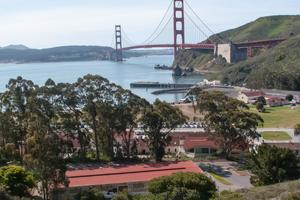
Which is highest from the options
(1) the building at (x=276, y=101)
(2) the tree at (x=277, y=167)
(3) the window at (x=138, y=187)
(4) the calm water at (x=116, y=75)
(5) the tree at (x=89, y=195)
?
(2) the tree at (x=277, y=167)

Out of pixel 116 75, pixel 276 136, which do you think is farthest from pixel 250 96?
pixel 116 75

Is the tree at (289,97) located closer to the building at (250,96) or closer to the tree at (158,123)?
the building at (250,96)

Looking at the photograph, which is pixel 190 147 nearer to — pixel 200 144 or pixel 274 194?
pixel 200 144

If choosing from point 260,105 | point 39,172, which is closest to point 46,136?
point 39,172

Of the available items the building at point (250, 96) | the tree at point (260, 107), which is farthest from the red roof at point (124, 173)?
the building at point (250, 96)

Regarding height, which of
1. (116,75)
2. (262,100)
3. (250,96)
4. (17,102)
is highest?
(17,102)

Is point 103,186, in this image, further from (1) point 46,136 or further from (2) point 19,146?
(2) point 19,146
